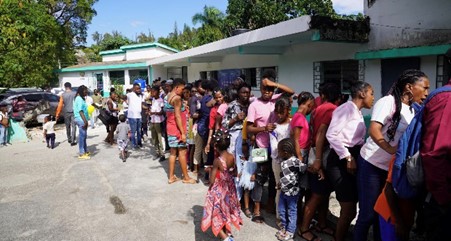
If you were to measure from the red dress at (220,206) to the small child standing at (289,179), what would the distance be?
0.54 metres

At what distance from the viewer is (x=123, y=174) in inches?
244

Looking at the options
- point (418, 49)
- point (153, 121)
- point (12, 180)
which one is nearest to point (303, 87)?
point (418, 49)

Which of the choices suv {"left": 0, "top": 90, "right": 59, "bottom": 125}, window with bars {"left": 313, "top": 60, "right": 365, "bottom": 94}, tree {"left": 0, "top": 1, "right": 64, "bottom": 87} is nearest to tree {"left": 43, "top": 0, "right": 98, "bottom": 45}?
tree {"left": 0, "top": 1, "right": 64, "bottom": 87}

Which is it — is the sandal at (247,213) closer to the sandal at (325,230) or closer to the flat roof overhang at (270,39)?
the sandal at (325,230)

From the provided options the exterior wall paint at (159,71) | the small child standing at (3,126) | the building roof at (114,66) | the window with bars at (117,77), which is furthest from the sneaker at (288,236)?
the window with bars at (117,77)

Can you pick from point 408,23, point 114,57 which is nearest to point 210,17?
point 114,57

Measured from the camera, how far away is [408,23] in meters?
6.28

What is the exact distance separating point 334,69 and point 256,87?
3726 mm

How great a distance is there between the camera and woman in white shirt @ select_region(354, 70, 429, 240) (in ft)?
8.20

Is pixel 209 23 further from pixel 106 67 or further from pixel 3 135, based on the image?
pixel 3 135

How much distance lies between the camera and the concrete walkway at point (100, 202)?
12.5 feet

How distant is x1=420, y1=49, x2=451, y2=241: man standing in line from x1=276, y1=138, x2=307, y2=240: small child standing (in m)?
1.50

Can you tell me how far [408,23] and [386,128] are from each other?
15.5 ft

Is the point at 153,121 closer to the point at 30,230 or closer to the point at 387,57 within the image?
the point at 30,230
